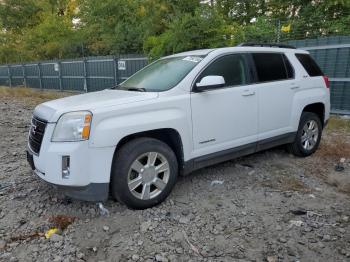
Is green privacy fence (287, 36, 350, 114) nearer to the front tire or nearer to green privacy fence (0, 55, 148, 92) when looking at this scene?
green privacy fence (0, 55, 148, 92)

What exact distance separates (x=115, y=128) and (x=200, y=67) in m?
1.42

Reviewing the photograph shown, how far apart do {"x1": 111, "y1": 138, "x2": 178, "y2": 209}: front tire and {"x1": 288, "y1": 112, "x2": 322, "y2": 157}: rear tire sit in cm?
251

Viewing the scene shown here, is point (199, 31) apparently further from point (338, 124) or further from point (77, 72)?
point (77, 72)

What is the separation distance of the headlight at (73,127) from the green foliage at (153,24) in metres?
6.84

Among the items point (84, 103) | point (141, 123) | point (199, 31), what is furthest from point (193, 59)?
point (199, 31)

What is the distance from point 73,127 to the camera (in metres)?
3.39

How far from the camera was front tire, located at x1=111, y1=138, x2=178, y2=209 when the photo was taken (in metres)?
3.55

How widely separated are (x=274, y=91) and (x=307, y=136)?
49.5 inches

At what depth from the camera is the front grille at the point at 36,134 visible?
362cm

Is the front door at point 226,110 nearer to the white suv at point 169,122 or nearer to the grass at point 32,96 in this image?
the white suv at point 169,122

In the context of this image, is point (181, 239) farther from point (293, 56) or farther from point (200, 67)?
point (293, 56)

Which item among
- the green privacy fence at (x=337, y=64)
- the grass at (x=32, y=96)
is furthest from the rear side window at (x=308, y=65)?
the grass at (x=32, y=96)

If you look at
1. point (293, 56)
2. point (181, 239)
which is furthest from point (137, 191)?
point (293, 56)

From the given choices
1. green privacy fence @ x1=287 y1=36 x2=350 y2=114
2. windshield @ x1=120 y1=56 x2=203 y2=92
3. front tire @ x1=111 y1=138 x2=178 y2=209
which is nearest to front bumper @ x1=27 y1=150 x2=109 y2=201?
front tire @ x1=111 y1=138 x2=178 y2=209
